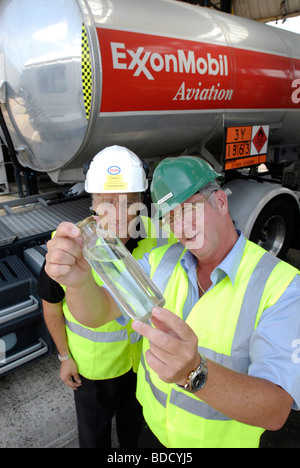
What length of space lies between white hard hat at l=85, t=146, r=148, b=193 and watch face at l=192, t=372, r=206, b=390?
1087 millimetres

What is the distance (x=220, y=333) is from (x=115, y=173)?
38.6 inches

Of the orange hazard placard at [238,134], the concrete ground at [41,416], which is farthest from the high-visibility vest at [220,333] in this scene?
the orange hazard placard at [238,134]

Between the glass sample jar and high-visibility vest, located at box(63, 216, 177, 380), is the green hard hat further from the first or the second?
high-visibility vest, located at box(63, 216, 177, 380)

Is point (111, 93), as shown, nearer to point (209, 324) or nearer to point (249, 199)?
point (209, 324)

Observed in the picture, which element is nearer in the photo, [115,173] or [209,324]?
[209,324]

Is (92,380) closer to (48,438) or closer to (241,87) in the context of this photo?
(48,438)

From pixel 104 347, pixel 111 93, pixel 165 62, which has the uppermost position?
pixel 165 62

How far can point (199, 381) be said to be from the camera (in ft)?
2.71

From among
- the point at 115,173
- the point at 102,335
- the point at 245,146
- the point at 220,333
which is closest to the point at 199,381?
the point at 220,333

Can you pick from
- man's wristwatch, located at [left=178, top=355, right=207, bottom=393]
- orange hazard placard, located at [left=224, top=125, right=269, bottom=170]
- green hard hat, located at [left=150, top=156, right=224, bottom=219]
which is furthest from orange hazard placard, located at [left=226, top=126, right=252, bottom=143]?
man's wristwatch, located at [left=178, top=355, right=207, bottom=393]

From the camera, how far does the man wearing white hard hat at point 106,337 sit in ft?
5.52

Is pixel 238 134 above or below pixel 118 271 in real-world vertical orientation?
above

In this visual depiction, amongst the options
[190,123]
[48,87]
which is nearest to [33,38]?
[48,87]

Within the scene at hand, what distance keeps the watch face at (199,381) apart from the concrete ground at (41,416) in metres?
1.67
